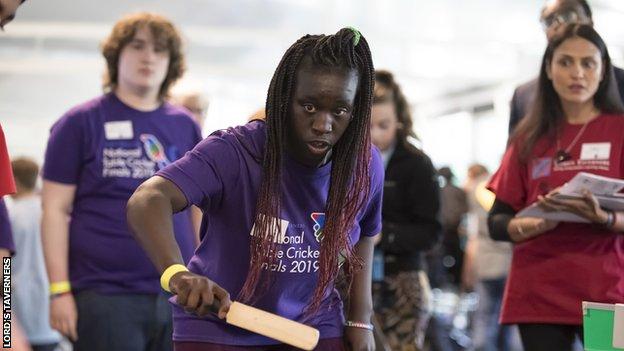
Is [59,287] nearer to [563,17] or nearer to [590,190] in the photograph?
[590,190]

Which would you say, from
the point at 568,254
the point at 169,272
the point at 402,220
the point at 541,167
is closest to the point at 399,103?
the point at 402,220

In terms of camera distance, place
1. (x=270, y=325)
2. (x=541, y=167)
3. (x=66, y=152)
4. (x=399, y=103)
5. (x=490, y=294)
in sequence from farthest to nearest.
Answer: (x=490, y=294)
(x=399, y=103)
(x=66, y=152)
(x=541, y=167)
(x=270, y=325)

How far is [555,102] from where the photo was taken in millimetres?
3725

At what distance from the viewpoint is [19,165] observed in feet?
18.9

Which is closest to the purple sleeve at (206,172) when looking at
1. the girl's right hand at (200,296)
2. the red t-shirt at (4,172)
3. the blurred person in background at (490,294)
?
the girl's right hand at (200,296)

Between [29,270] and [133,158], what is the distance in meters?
2.25

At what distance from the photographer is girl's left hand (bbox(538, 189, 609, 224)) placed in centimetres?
329

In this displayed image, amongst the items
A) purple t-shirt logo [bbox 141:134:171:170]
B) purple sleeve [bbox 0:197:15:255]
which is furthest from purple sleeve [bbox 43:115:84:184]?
purple sleeve [bbox 0:197:15:255]

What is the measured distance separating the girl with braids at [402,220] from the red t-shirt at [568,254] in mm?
814

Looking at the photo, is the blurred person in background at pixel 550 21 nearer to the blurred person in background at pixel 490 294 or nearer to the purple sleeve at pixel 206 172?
the purple sleeve at pixel 206 172

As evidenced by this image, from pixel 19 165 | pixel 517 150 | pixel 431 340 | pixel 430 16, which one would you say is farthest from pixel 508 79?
pixel 517 150

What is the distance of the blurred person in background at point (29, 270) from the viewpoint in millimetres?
5539

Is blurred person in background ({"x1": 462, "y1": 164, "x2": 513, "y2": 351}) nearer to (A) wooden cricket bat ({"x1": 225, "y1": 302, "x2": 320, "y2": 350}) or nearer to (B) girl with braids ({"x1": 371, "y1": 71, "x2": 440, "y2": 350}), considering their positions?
(B) girl with braids ({"x1": 371, "y1": 71, "x2": 440, "y2": 350})

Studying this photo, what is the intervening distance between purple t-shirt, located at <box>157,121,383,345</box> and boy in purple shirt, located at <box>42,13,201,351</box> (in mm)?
1186
